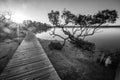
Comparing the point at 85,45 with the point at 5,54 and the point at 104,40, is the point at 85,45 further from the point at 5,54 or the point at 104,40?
the point at 104,40

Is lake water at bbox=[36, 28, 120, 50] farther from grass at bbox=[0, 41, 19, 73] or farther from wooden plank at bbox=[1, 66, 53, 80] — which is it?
grass at bbox=[0, 41, 19, 73]

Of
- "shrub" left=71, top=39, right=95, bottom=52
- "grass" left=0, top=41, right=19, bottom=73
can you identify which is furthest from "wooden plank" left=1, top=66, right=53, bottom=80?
"shrub" left=71, top=39, right=95, bottom=52

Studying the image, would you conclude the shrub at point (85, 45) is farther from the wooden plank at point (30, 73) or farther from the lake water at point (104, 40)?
the wooden plank at point (30, 73)

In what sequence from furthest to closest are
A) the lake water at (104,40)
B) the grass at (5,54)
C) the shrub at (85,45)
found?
the lake water at (104,40), the shrub at (85,45), the grass at (5,54)

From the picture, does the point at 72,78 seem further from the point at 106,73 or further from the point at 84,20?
the point at 84,20

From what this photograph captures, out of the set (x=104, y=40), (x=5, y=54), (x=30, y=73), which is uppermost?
(x=30, y=73)

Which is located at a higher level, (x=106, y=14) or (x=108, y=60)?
(x=106, y=14)

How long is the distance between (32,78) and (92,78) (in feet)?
17.7

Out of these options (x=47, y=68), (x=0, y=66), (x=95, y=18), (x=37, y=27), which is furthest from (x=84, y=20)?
(x=37, y=27)

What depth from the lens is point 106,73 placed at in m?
6.87

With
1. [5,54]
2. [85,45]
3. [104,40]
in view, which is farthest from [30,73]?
[104,40]

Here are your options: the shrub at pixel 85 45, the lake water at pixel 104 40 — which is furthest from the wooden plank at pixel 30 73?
the shrub at pixel 85 45

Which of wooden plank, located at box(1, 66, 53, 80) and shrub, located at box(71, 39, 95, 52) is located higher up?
wooden plank, located at box(1, 66, 53, 80)

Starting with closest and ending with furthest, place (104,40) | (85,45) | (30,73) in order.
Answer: (30,73)
(85,45)
(104,40)
